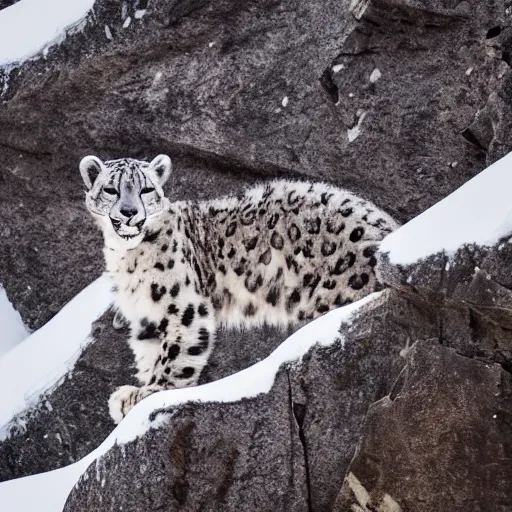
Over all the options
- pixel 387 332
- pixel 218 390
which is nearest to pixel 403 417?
pixel 387 332

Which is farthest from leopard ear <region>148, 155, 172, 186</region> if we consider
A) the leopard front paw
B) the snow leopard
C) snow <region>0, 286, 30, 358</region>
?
snow <region>0, 286, 30, 358</region>

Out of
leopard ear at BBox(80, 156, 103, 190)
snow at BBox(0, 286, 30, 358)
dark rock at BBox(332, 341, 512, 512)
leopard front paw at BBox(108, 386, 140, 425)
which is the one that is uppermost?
leopard ear at BBox(80, 156, 103, 190)

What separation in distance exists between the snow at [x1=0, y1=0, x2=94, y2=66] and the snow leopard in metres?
1.85

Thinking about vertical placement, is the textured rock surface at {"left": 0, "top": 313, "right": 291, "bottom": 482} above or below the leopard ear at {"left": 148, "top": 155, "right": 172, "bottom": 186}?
below

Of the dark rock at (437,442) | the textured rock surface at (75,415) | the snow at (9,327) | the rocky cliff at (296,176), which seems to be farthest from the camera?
the snow at (9,327)

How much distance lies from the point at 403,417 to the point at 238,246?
2769 mm

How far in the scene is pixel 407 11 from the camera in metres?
8.68

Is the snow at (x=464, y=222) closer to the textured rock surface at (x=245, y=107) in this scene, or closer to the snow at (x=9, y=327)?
the textured rock surface at (x=245, y=107)

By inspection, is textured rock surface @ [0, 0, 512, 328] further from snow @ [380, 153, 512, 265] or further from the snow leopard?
snow @ [380, 153, 512, 265]

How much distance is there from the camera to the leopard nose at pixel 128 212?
8.14 m

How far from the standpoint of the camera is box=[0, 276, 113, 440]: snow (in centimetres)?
955

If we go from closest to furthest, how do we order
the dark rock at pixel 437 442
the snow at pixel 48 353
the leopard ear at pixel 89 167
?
the dark rock at pixel 437 442 → the leopard ear at pixel 89 167 → the snow at pixel 48 353

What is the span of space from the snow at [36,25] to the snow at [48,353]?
6.00 feet

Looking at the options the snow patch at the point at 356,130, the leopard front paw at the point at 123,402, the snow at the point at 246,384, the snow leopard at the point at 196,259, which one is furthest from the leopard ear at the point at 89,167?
the snow at the point at 246,384
